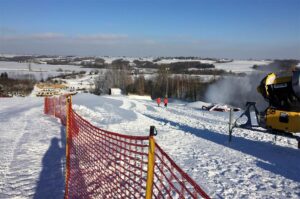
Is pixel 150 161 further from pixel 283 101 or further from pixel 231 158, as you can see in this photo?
pixel 283 101

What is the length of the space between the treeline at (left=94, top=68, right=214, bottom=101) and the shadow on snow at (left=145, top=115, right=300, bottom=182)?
63196 millimetres

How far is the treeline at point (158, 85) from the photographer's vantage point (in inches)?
3226

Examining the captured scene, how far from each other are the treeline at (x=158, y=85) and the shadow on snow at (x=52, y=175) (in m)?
68.1

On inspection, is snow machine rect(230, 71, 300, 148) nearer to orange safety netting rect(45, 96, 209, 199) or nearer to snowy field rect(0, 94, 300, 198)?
snowy field rect(0, 94, 300, 198)

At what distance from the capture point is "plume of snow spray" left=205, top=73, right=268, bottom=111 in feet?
203

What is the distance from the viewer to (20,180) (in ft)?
23.4

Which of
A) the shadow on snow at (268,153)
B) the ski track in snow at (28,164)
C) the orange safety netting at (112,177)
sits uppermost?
the orange safety netting at (112,177)

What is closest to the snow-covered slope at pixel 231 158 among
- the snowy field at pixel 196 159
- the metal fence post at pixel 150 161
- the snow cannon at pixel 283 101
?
the snowy field at pixel 196 159

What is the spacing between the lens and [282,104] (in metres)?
11.3

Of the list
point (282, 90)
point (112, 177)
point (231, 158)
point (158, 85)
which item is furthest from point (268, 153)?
point (158, 85)

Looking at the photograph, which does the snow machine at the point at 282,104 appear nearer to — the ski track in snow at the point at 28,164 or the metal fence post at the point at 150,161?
the ski track in snow at the point at 28,164

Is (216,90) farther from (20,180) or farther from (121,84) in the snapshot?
(20,180)

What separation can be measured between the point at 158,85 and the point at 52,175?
81.4m

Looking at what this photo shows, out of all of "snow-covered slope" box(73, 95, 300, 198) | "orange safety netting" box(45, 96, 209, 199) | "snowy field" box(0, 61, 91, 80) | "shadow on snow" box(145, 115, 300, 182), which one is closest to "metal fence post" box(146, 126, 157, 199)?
"orange safety netting" box(45, 96, 209, 199)
